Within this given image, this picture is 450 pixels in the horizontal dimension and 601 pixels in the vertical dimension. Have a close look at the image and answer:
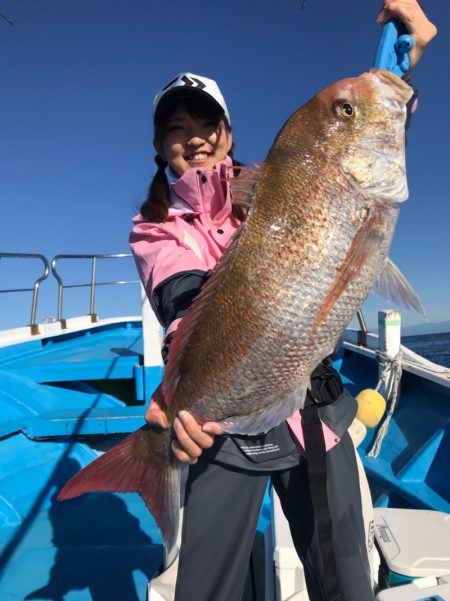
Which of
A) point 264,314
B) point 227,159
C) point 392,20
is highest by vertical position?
point 392,20

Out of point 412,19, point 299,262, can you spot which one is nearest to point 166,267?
point 299,262

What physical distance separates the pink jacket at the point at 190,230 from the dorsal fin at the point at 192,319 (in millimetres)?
350

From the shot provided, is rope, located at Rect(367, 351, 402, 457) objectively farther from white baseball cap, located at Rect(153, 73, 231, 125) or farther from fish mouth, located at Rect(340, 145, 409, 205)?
white baseball cap, located at Rect(153, 73, 231, 125)

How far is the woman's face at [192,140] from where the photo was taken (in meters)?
2.20

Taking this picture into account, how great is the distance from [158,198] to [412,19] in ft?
4.92

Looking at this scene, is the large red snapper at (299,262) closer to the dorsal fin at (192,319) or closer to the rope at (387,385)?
the dorsal fin at (192,319)

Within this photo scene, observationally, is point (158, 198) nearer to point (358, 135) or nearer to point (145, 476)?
point (358, 135)

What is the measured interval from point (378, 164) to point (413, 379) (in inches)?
160

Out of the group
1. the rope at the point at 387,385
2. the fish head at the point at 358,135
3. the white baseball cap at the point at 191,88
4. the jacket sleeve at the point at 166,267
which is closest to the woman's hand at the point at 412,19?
the fish head at the point at 358,135

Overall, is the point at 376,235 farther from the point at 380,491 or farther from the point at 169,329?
the point at 380,491

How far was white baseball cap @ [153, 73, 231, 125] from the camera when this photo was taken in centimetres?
212

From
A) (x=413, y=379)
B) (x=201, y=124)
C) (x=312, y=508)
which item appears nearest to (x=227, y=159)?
(x=201, y=124)

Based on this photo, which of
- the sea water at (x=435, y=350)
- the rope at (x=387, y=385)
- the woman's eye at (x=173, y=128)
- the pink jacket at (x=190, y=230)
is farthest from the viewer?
the sea water at (x=435, y=350)

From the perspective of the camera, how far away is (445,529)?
2.38m
